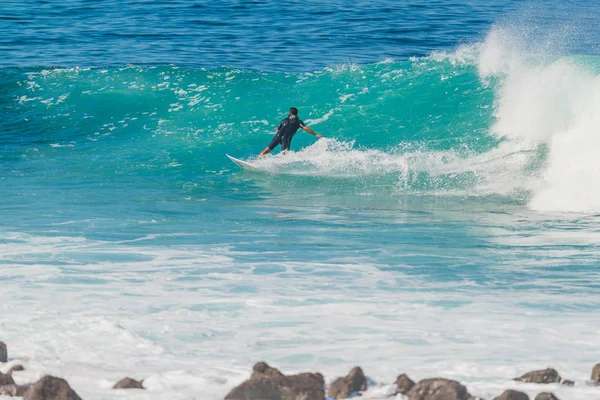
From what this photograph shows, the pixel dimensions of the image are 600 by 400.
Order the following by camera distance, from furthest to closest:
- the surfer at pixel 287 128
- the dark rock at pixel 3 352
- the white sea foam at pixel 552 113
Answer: the surfer at pixel 287 128 < the white sea foam at pixel 552 113 < the dark rock at pixel 3 352

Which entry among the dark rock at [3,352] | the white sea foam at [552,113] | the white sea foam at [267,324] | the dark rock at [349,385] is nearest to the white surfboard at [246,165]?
the white sea foam at [552,113]

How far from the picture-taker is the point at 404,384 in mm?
5574

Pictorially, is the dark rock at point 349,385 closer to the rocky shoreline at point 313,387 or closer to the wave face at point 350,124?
the rocky shoreline at point 313,387

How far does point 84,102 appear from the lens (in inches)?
878

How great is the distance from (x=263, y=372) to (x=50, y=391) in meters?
1.29

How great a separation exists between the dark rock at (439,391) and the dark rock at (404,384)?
0.55ft

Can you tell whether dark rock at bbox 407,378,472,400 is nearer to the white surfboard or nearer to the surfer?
the surfer

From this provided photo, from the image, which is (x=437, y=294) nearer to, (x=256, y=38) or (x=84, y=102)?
(x=84, y=102)

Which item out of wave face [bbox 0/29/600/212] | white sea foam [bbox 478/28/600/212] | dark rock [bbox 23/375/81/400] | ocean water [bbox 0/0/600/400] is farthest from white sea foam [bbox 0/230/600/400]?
wave face [bbox 0/29/600/212]

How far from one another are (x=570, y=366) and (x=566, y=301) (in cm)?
174


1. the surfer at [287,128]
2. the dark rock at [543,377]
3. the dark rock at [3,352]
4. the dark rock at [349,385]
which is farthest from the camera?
the surfer at [287,128]

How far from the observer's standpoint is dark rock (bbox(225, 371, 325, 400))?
5.35 meters

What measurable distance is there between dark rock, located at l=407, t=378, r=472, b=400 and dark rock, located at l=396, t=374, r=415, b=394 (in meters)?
0.17

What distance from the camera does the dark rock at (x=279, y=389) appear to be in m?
5.35
